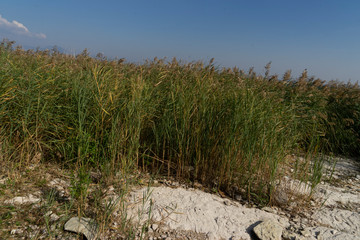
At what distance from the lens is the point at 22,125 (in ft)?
9.12

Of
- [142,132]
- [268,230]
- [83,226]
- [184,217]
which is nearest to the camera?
[83,226]

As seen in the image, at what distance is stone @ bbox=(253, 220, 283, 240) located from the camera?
2326mm

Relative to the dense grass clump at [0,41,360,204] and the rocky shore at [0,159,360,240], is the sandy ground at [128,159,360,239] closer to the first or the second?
the rocky shore at [0,159,360,240]

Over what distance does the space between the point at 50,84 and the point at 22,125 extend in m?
0.67

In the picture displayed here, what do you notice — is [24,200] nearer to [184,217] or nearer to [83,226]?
[83,226]

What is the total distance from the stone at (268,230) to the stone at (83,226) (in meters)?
1.31

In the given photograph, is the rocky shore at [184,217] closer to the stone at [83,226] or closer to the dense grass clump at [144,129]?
the stone at [83,226]

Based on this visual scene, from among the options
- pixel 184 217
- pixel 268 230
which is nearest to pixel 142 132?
pixel 184 217

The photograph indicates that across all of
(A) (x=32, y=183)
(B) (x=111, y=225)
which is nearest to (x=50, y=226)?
(B) (x=111, y=225)

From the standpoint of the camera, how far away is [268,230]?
237cm

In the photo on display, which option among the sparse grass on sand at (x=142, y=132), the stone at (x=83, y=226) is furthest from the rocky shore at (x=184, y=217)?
the sparse grass on sand at (x=142, y=132)

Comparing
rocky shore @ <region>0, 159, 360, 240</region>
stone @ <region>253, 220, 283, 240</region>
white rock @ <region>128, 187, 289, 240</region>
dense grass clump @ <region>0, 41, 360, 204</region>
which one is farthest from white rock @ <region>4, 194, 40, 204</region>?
stone @ <region>253, 220, 283, 240</region>

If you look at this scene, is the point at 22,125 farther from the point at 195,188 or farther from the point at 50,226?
the point at 195,188

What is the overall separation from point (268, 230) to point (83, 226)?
1497 mm
